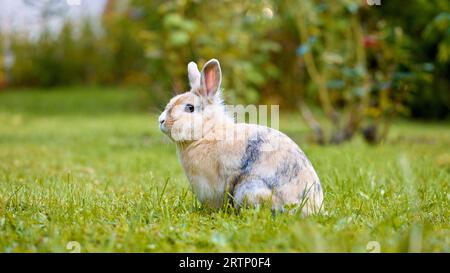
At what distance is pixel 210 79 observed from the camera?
3283 mm

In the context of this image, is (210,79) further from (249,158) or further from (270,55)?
(270,55)

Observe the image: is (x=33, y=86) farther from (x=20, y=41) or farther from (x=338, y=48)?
(x=338, y=48)

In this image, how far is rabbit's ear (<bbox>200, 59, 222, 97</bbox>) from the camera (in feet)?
10.6

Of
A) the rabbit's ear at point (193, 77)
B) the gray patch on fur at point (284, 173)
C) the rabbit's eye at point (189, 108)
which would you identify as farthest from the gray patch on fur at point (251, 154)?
the rabbit's ear at point (193, 77)

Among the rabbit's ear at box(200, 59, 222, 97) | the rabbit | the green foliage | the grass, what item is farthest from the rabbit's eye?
the green foliage

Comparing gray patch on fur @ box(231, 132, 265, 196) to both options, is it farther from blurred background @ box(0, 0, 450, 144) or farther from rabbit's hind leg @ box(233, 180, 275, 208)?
blurred background @ box(0, 0, 450, 144)

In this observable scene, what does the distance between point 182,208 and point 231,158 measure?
1.45 ft

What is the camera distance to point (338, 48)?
8.65 m

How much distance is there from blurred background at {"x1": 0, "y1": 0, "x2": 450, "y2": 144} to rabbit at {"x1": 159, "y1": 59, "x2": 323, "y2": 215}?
76 cm

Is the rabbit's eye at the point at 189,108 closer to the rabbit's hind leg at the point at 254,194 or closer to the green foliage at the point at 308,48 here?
the rabbit's hind leg at the point at 254,194

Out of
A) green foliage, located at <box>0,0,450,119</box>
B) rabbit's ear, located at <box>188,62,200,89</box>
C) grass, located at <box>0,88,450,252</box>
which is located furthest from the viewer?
green foliage, located at <box>0,0,450,119</box>

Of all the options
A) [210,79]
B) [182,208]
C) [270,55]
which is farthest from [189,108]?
[270,55]

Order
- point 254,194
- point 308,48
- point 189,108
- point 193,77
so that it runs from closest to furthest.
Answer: point 254,194 < point 189,108 < point 193,77 < point 308,48

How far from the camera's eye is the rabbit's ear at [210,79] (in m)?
3.23
